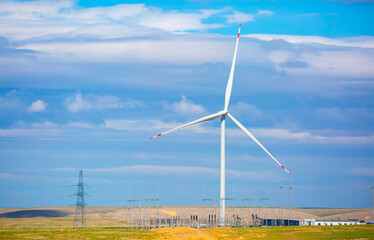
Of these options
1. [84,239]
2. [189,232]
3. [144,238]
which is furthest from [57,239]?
[189,232]

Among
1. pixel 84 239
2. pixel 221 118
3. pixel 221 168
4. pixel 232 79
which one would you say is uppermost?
pixel 232 79

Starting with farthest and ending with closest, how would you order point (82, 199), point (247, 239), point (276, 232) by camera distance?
point (82, 199) < point (276, 232) < point (247, 239)

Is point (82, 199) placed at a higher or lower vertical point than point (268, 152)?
lower

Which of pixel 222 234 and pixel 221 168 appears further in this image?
pixel 221 168

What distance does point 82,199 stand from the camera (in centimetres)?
17912

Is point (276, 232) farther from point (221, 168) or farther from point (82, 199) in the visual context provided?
point (82, 199)

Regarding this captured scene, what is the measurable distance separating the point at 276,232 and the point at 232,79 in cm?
4233

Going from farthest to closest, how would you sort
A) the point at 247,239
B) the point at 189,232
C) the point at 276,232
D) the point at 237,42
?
the point at 237,42 → the point at 276,232 → the point at 189,232 → the point at 247,239

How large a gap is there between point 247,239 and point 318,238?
15.8 meters

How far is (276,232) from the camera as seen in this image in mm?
152250

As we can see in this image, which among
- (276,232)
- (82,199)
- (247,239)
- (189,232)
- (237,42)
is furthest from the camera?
(82,199)

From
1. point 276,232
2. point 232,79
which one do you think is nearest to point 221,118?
point 232,79

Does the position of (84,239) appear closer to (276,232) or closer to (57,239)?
(57,239)

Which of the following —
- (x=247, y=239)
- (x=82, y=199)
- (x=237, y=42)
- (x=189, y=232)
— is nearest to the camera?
(x=247, y=239)
